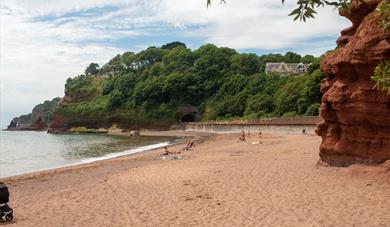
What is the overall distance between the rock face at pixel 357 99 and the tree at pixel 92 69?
182906 millimetres

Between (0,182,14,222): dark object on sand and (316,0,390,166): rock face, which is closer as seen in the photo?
(0,182,14,222): dark object on sand

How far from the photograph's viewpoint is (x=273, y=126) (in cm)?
5675

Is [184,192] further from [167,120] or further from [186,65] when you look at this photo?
[186,65]

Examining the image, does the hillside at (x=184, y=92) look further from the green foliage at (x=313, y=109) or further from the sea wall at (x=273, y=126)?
Result: the green foliage at (x=313, y=109)

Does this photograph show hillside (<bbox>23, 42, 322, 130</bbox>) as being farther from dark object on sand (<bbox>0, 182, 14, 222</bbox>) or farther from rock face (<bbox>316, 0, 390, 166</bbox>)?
dark object on sand (<bbox>0, 182, 14, 222</bbox>)

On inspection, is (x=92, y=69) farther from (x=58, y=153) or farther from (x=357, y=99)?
(x=357, y=99)

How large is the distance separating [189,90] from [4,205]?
102 m

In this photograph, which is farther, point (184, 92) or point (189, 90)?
point (184, 92)

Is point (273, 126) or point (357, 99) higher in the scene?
point (357, 99)

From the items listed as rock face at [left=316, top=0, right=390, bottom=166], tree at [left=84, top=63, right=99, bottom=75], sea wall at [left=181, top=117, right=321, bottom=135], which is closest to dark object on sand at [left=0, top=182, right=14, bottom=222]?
rock face at [left=316, top=0, right=390, bottom=166]

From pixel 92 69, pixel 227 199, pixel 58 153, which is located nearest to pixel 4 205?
pixel 227 199

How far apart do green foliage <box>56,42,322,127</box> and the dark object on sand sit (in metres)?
60.1

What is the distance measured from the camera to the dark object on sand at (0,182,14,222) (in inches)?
446

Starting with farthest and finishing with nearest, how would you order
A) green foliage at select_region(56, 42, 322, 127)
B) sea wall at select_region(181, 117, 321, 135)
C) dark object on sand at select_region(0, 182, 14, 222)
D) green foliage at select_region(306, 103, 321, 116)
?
green foliage at select_region(56, 42, 322, 127) → green foliage at select_region(306, 103, 321, 116) → sea wall at select_region(181, 117, 321, 135) → dark object on sand at select_region(0, 182, 14, 222)
